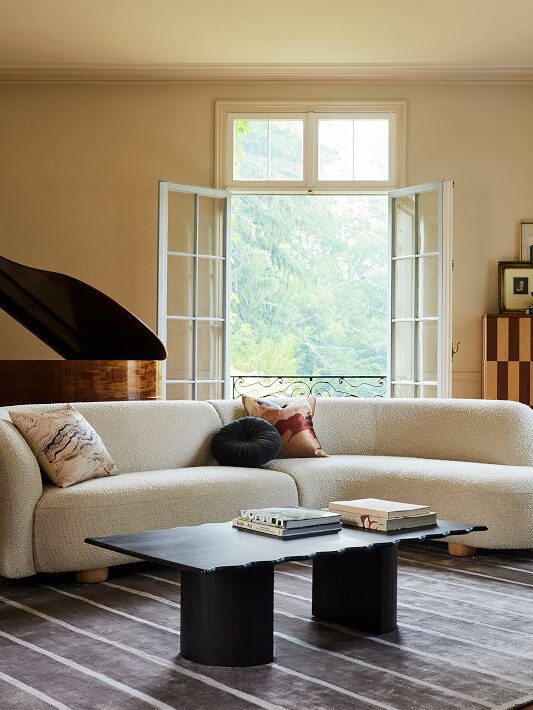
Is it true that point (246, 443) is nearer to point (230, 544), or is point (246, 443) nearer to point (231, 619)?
point (230, 544)

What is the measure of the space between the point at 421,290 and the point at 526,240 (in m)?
0.96

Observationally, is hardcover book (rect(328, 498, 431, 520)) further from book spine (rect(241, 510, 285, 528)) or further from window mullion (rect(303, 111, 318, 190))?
window mullion (rect(303, 111, 318, 190))

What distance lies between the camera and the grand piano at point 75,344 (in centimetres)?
518

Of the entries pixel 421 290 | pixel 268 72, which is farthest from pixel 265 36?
pixel 421 290

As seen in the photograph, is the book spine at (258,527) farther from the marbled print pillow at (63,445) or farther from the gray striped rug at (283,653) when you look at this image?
the marbled print pillow at (63,445)

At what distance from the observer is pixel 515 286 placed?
7012 mm

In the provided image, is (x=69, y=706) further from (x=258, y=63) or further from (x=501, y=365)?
(x=258, y=63)

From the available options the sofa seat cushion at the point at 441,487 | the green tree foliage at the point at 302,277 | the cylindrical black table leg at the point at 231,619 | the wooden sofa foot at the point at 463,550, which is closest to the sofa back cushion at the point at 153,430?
the sofa seat cushion at the point at 441,487

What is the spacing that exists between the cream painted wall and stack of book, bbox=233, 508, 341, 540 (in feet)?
14.3

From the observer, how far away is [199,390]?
709 centimetres

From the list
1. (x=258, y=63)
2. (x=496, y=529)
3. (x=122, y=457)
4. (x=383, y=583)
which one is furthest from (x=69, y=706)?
(x=258, y=63)

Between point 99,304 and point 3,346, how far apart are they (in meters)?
1.93

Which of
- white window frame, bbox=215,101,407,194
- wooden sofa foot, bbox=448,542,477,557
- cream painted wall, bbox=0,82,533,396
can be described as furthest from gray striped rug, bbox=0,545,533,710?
white window frame, bbox=215,101,407,194

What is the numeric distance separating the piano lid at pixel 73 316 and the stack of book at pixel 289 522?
267 cm
